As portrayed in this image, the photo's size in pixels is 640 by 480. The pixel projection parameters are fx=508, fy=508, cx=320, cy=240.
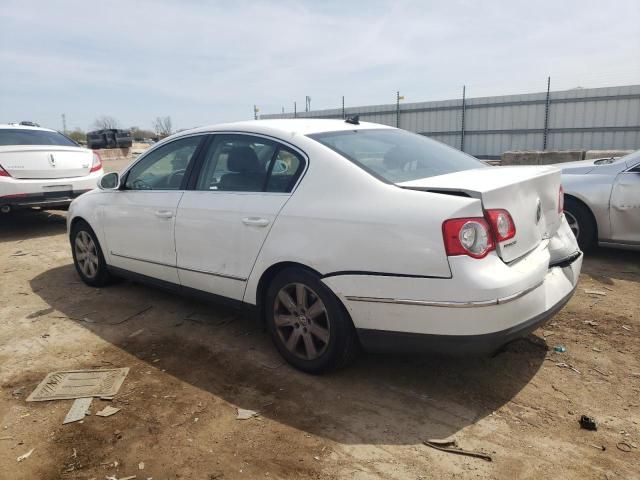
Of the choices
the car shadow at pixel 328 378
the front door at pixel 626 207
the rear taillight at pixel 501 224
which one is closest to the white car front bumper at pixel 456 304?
the rear taillight at pixel 501 224

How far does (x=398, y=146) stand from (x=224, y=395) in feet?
6.52

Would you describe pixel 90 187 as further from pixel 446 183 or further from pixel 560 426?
pixel 560 426

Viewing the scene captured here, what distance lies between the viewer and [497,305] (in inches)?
99.9

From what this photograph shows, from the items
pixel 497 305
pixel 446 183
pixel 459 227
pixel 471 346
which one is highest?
pixel 446 183

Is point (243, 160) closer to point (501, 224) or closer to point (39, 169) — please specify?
point (501, 224)

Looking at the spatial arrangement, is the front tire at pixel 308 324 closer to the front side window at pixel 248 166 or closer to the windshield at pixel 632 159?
the front side window at pixel 248 166

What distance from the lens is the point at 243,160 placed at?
359 cm

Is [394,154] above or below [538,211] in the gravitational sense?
above

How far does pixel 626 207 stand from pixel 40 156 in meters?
7.73

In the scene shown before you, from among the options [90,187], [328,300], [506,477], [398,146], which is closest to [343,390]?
[328,300]

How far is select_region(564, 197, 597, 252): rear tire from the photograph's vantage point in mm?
5570

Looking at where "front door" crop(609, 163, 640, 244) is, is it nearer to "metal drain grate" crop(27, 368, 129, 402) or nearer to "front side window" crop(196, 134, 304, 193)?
"front side window" crop(196, 134, 304, 193)

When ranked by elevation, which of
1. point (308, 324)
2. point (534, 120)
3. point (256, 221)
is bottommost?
point (308, 324)

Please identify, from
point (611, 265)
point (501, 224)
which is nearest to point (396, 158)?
point (501, 224)
